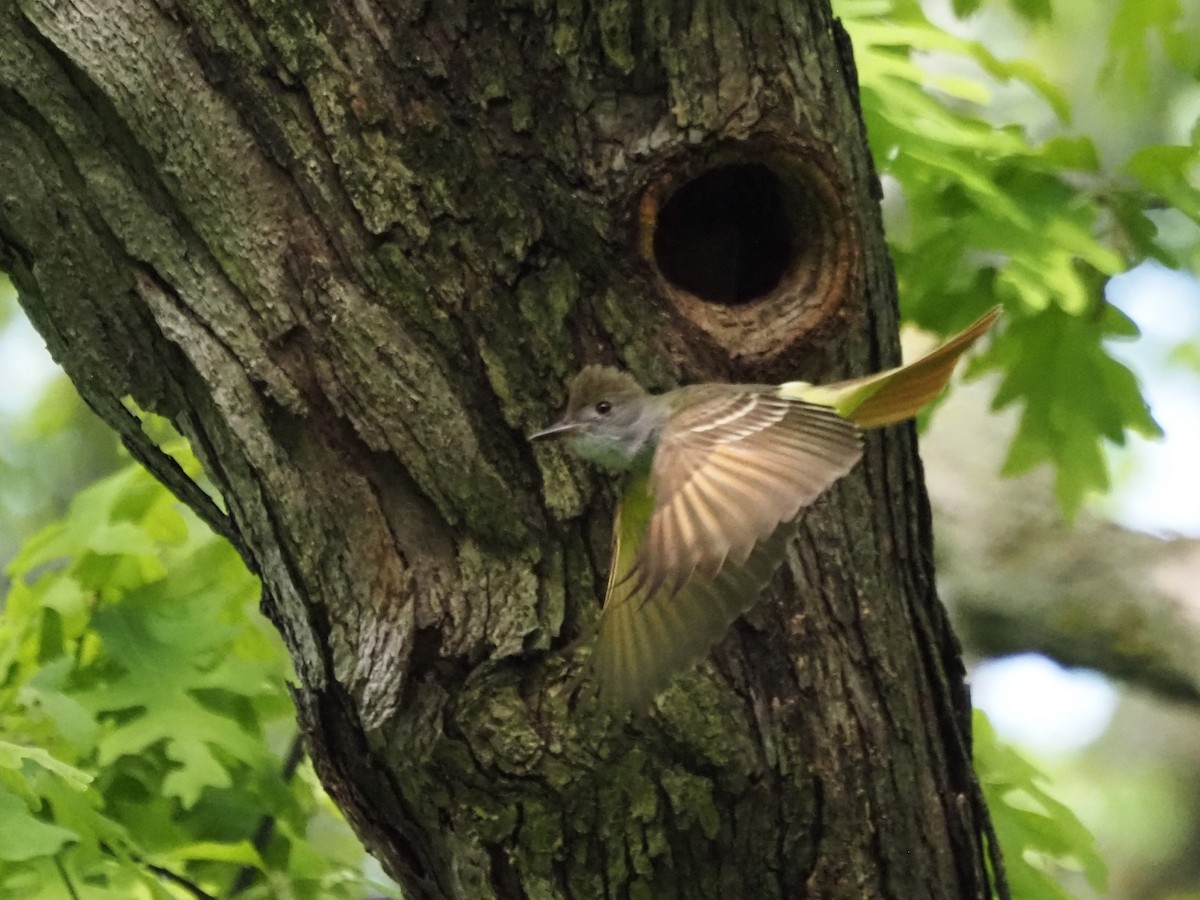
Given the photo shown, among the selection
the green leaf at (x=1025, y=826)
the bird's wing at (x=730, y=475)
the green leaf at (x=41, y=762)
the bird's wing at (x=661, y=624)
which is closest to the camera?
the bird's wing at (x=730, y=475)

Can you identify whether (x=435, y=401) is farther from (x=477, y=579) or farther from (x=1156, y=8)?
(x=1156, y=8)

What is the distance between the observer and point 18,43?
1735mm

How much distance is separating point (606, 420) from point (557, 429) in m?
0.09

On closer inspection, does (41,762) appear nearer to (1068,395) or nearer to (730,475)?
(730,475)

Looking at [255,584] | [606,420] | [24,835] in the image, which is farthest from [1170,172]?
[24,835]

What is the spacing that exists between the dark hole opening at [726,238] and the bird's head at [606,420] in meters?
0.30

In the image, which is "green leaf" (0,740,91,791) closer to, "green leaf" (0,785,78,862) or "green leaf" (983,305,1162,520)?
"green leaf" (0,785,78,862)

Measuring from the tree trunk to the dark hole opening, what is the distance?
15cm

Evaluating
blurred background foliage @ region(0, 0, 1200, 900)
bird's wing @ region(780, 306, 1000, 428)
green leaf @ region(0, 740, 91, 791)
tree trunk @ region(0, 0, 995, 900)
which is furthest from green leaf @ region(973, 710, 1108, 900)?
green leaf @ region(0, 740, 91, 791)

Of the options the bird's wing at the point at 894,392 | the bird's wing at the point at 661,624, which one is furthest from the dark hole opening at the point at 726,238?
the bird's wing at the point at 661,624

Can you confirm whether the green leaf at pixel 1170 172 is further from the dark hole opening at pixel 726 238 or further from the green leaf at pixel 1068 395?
the dark hole opening at pixel 726 238

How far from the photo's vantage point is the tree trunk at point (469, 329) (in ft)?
5.64

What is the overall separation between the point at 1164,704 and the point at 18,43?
4.09 m

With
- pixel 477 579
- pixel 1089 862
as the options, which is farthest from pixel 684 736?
pixel 1089 862
